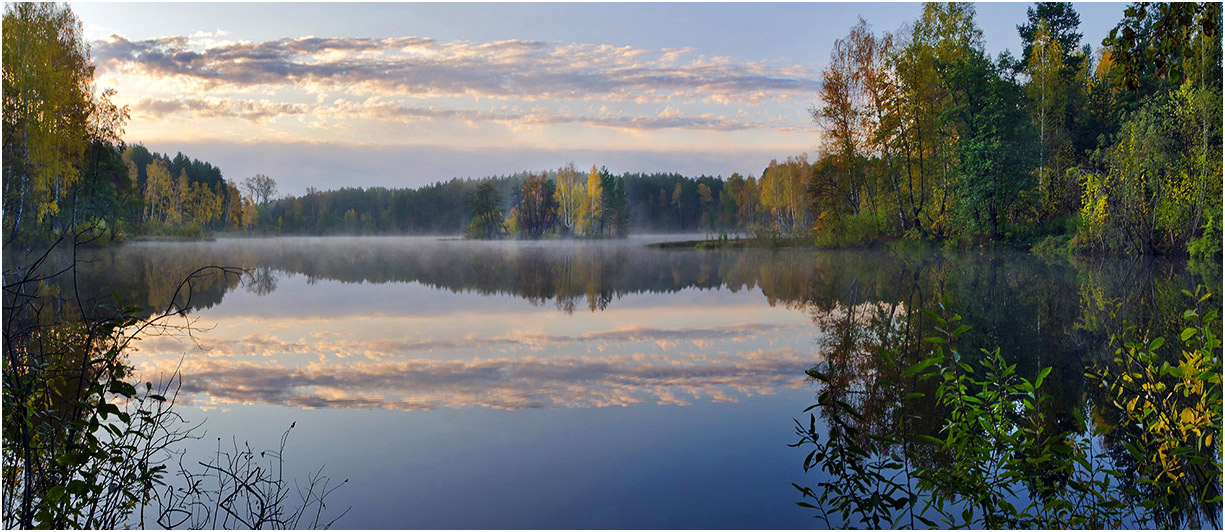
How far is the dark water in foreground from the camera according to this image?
5.16 metres

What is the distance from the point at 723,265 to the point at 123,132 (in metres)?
23.3

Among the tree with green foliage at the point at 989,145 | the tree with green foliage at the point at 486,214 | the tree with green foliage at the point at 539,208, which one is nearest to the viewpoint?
Result: the tree with green foliage at the point at 989,145

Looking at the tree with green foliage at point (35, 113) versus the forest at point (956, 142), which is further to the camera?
the tree with green foliage at point (35, 113)

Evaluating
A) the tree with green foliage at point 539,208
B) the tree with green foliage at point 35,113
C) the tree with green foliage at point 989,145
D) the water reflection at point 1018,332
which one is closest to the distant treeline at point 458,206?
the tree with green foliage at point 539,208

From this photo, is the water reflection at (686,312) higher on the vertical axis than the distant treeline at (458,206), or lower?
lower

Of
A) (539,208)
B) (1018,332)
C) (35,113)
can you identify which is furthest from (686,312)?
(539,208)

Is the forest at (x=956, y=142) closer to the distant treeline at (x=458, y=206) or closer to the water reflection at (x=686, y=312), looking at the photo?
the water reflection at (x=686, y=312)

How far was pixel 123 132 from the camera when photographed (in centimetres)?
3067

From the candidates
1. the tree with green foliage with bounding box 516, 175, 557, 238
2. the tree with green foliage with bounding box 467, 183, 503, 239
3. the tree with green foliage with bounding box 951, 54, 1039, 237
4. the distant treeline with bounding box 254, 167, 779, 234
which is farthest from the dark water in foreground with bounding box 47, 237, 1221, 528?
the distant treeline with bounding box 254, 167, 779, 234

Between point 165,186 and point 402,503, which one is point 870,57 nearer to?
point 402,503

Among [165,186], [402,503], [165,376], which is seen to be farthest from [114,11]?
[165,186]

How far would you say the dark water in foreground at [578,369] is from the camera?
516 centimetres

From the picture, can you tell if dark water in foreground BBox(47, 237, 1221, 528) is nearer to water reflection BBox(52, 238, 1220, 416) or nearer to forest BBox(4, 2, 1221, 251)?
water reflection BBox(52, 238, 1220, 416)

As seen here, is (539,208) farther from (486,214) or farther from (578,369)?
(578,369)
